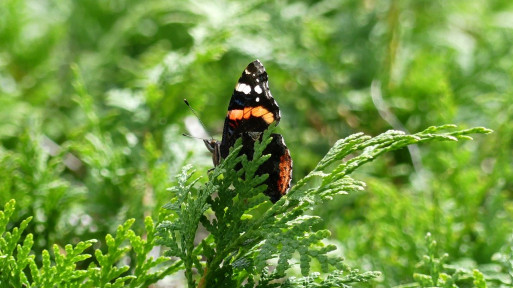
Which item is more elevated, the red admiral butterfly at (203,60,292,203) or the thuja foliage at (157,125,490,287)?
the red admiral butterfly at (203,60,292,203)

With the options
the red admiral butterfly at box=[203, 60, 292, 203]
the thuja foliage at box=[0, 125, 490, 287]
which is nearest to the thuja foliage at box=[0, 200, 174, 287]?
the thuja foliage at box=[0, 125, 490, 287]

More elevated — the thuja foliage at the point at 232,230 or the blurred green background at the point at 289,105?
the blurred green background at the point at 289,105

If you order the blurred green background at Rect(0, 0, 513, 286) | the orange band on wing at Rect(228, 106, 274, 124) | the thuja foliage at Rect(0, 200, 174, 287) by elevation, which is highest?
the blurred green background at Rect(0, 0, 513, 286)

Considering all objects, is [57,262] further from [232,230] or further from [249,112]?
[249,112]

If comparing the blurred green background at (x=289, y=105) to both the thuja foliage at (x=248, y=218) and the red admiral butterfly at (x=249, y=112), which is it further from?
the thuja foliage at (x=248, y=218)

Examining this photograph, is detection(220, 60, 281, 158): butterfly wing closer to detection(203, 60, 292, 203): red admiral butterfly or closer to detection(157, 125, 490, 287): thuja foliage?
detection(203, 60, 292, 203): red admiral butterfly

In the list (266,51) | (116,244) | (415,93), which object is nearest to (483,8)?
(415,93)

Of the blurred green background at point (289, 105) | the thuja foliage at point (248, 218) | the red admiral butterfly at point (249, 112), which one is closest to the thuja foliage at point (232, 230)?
the thuja foliage at point (248, 218)


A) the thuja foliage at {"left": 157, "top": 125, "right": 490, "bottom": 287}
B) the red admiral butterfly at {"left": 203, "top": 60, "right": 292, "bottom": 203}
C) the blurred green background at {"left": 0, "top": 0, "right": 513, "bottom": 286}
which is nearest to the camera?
the thuja foliage at {"left": 157, "top": 125, "right": 490, "bottom": 287}
